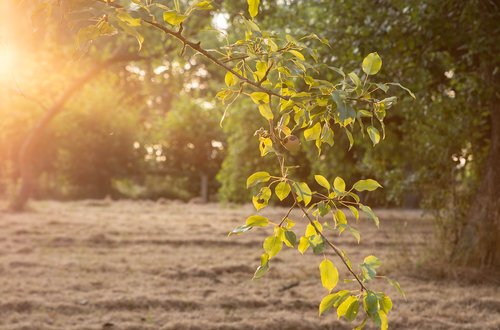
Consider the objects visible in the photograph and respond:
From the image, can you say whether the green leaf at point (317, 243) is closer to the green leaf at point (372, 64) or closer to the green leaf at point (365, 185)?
the green leaf at point (365, 185)

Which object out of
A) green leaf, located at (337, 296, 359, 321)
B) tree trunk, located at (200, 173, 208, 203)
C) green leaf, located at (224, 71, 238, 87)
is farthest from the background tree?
tree trunk, located at (200, 173, 208, 203)

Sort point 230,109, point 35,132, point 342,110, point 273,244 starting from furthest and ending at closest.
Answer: point 230,109
point 35,132
point 273,244
point 342,110

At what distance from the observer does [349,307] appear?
172cm

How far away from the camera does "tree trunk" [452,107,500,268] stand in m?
6.33

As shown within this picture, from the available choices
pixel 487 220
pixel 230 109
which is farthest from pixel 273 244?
pixel 230 109

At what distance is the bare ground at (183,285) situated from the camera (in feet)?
15.9

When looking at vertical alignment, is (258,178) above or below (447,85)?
below

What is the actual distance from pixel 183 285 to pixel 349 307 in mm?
4630

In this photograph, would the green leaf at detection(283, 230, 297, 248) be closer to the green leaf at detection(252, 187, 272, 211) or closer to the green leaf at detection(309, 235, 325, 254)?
the green leaf at detection(309, 235, 325, 254)

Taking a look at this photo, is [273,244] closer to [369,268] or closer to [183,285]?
[369,268]

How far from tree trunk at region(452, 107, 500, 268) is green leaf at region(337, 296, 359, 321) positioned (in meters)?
4.91

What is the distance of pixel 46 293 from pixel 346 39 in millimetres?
3276

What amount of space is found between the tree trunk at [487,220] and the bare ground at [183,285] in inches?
13.8

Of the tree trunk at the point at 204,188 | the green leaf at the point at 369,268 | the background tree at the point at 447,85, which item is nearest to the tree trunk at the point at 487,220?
the background tree at the point at 447,85
